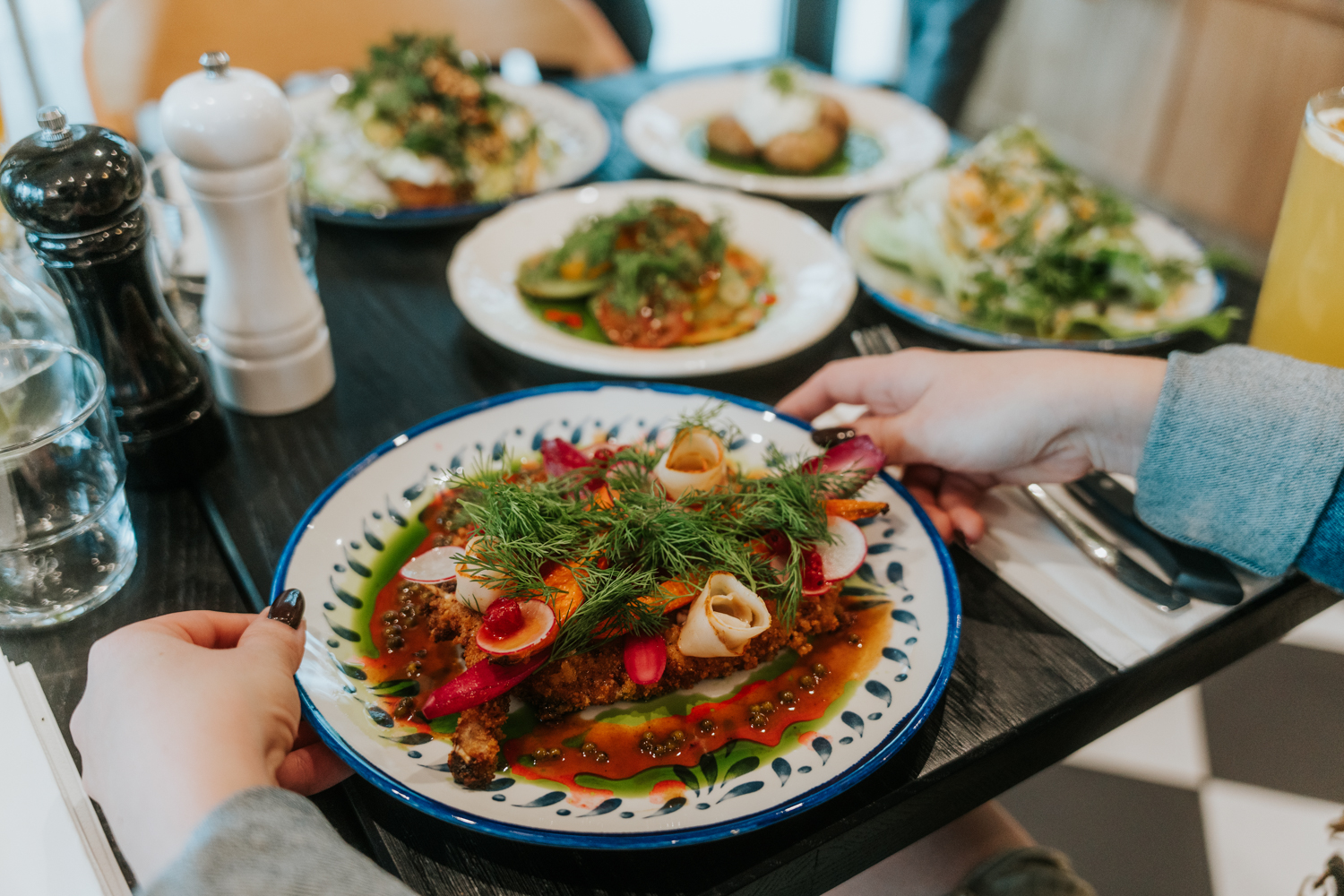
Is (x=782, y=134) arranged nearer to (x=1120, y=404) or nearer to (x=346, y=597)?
(x=1120, y=404)

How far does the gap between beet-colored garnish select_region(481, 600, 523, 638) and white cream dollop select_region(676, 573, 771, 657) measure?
16 centimetres

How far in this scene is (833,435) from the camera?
1098mm

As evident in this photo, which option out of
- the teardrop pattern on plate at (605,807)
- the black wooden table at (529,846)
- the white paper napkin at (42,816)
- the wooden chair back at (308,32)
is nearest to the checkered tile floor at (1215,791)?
the black wooden table at (529,846)

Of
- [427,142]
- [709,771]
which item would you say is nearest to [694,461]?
[709,771]

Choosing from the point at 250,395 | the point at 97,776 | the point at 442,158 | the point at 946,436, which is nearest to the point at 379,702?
the point at 97,776

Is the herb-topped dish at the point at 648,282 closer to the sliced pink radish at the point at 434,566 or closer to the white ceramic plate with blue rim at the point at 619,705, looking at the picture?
the white ceramic plate with blue rim at the point at 619,705

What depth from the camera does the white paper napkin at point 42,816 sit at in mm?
744

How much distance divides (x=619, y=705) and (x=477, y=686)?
5.6 inches

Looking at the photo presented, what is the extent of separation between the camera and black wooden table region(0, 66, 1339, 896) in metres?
0.77

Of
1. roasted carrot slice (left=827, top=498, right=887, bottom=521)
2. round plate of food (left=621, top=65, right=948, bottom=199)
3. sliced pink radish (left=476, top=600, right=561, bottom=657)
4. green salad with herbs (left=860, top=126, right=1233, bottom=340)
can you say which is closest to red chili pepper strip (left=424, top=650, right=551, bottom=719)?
sliced pink radish (left=476, top=600, right=561, bottom=657)

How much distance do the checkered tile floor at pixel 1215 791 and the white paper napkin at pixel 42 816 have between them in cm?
188

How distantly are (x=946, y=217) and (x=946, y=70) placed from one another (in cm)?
221

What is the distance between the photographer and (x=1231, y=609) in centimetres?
101

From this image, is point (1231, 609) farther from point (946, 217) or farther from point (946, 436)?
point (946, 217)
